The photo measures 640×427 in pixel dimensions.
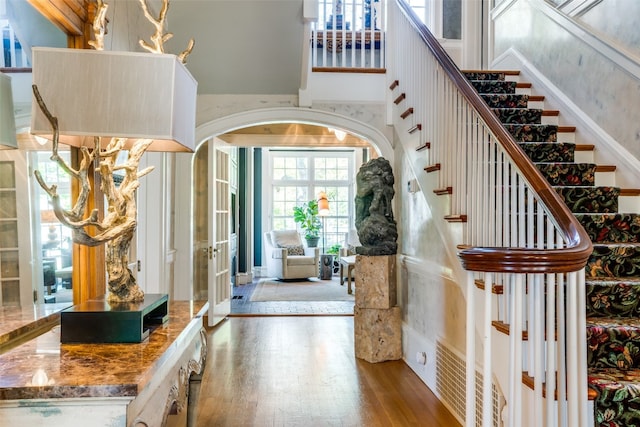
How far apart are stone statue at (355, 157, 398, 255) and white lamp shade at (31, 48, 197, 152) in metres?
3.03

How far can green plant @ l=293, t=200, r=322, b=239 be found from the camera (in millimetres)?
10195

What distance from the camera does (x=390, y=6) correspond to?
185 inches

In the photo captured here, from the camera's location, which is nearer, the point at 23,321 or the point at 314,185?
the point at 23,321

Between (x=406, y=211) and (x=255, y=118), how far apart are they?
72.2 inches

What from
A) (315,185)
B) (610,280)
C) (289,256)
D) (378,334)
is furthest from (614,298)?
(315,185)

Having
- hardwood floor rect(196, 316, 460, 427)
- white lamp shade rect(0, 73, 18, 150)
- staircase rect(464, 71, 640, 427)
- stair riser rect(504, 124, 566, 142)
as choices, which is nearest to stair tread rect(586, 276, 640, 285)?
staircase rect(464, 71, 640, 427)

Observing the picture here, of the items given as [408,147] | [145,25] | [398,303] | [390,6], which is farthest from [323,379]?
[390,6]

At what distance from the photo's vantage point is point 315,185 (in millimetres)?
10570

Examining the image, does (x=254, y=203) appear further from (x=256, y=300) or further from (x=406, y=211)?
(x=406, y=211)

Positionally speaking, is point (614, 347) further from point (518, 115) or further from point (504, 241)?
point (518, 115)

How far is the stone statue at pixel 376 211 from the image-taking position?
4.22 m

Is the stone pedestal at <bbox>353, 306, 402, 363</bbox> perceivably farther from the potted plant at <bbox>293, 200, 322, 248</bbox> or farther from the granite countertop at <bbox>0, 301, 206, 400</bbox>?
the potted plant at <bbox>293, 200, 322, 248</bbox>

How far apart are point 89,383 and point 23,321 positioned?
2.12 ft

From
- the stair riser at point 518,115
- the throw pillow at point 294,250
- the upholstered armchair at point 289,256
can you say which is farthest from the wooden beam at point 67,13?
the throw pillow at point 294,250
